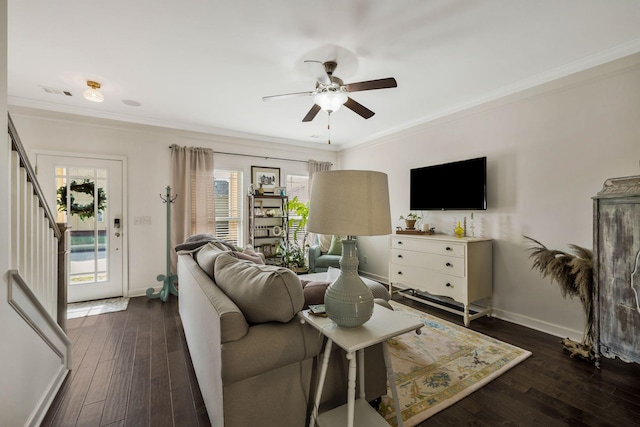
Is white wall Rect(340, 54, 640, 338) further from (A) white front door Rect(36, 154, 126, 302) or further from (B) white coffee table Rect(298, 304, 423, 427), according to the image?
(A) white front door Rect(36, 154, 126, 302)

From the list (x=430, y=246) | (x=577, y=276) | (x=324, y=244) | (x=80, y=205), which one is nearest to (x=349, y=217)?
(x=577, y=276)

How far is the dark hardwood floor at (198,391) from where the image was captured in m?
1.63

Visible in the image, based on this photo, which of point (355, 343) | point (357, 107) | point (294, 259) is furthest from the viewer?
point (294, 259)

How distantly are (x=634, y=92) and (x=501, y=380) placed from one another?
2.62 meters

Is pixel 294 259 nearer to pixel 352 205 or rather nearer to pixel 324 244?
pixel 324 244

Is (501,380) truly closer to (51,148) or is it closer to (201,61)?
(201,61)

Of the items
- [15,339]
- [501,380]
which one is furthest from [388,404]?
[15,339]

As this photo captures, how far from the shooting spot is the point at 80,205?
3.70 m

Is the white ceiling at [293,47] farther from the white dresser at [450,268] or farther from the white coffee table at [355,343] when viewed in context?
the white coffee table at [355,343]

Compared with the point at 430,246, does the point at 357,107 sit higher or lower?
higher

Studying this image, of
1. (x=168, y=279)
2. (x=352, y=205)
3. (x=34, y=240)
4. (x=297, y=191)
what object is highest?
(x=297, y=191)

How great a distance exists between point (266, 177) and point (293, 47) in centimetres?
297

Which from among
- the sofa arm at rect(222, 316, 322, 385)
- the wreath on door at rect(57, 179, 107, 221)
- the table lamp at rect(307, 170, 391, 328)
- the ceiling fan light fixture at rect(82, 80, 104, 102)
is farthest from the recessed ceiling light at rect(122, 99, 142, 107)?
the sofa arm at rect(222, 316, 322, 385)

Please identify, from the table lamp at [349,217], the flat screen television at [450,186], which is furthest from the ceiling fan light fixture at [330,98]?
the flat screen television at [450,186]
